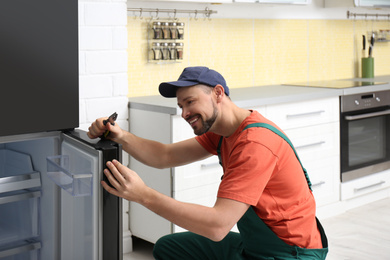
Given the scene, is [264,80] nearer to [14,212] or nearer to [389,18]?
[389,18]

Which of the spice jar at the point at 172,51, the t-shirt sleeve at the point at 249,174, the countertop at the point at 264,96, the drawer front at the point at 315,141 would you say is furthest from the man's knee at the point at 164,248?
the spice jar at the point at 172,51

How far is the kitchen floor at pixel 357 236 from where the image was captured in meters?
3.07

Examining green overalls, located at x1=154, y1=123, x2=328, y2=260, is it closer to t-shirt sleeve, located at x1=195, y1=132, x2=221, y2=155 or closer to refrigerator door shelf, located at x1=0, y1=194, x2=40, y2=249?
t-shirt sleeve, located at x1=195, y1=132, x2=221, y2=155

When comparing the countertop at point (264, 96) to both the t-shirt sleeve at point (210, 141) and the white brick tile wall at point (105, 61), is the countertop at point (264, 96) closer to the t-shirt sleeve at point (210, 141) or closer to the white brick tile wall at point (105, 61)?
the white brick tile wall at point (105, 61)

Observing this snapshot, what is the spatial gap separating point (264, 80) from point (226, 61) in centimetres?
39

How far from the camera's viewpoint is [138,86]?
333 centimetres

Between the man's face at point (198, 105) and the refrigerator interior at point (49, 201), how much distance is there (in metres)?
0.40

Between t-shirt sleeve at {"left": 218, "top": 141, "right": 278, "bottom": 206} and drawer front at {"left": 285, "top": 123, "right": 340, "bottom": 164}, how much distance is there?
5.47 ft

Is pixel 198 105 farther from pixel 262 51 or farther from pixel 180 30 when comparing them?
pixel 262 51

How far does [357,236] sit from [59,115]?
2344mm

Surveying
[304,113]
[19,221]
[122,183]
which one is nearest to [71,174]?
[122,183]

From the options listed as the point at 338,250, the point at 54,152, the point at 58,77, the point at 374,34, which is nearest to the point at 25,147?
the point at 54,152

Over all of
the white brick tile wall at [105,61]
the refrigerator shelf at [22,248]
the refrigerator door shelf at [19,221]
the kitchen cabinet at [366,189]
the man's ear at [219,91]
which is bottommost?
the kitchen cabinet at [366,189]

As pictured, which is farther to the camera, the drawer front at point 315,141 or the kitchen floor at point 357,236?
the drawer front at point 315,141
